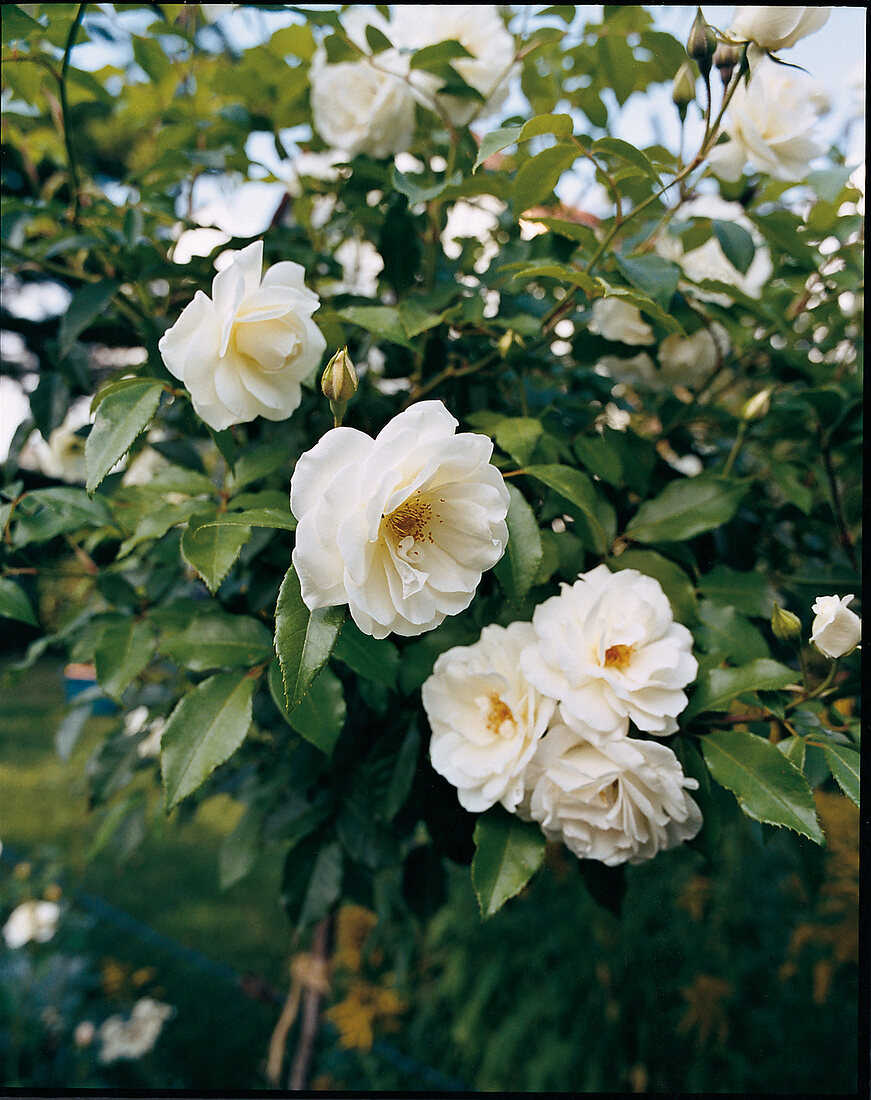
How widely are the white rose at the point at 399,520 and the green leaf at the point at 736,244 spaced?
490mm

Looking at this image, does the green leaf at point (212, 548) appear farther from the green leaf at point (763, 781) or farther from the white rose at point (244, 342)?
the green leaf at point (763, 781)

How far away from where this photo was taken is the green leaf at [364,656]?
628 millimetres

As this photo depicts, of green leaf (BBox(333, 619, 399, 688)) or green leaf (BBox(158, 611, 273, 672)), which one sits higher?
green leaf (BBox(333, 619, 399, 688))

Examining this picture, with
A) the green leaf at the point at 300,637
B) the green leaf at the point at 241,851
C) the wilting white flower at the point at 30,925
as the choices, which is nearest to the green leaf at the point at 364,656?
the green leaf at the point at 300,637

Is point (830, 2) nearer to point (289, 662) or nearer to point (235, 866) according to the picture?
point (289, 662)

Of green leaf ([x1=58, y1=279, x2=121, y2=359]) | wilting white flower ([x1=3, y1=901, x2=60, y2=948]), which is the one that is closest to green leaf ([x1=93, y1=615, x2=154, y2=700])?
green leaf ([x1=58, y1=279, x2=121, y2=359])

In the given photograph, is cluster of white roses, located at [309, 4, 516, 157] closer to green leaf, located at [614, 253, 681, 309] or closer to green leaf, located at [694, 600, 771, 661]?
green leaf, located at [614, 253, 681, 309]

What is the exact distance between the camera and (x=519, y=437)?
0.68 meters

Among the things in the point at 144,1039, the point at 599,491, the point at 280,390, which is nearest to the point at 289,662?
the point at 280,390

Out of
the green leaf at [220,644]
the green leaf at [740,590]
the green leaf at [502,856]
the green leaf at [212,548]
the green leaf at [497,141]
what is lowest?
the green leaf at [502,856]

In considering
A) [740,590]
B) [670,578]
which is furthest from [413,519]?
[740,590]

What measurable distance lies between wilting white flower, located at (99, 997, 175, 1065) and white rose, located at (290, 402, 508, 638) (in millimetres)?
1869

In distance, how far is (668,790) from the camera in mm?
600

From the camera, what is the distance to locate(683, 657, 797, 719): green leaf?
625mm
